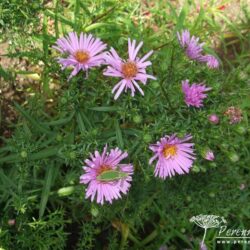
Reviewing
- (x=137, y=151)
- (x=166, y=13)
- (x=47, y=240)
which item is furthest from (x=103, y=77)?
(x=166, y=13)

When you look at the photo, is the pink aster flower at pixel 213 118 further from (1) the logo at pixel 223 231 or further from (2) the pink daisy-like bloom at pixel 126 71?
(1) the logo at pixel 223 231

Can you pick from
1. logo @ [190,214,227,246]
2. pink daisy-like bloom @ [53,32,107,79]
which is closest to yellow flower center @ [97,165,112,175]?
pink daisy-like bloom @ [53,32,107,79]

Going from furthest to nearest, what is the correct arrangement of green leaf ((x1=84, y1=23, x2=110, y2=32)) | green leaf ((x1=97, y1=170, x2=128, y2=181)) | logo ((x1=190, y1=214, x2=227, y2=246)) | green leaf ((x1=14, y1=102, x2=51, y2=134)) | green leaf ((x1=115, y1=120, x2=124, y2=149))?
green leaf ((x1=84, y1=23, x2=110, y2=32))
logo ((x1=190, y1=214, x2=227, y2=246))
green leaf ((x1=14, y1=102, x2=51, y2=134))
green leaf ((x1=115, y1=120, x2=124, y2=149))
green leaf ((x1=97, y1=170, x2=128, y2=181))

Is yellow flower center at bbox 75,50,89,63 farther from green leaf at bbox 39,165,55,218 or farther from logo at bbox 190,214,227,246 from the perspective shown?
logo at bbox 190,214,227,246

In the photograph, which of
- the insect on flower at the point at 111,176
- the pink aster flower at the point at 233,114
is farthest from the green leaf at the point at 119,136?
the pink aster flower at the point at 233,114

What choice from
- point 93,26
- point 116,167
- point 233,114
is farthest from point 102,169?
point 93,26

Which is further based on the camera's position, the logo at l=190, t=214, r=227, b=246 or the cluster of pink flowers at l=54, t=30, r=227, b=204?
the logo at l=190, t=214, r=227, b=246
